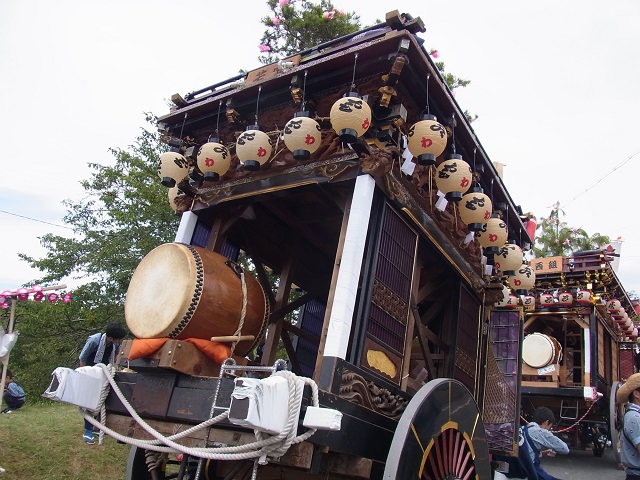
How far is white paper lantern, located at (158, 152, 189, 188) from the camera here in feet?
19.2

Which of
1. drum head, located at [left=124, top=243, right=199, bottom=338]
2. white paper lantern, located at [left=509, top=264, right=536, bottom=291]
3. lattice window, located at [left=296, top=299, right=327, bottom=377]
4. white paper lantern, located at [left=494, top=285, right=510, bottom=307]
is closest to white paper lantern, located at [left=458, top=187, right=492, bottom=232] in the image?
white paper lantern, located at [left=494, top=285, right=510, bottom=307]

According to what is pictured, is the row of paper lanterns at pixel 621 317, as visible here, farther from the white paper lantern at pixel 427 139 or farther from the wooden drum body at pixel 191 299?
the wooden drum body at pixel 191 299

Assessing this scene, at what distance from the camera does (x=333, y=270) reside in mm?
5066

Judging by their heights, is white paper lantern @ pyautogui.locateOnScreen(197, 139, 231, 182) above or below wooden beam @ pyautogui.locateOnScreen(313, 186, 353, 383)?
above

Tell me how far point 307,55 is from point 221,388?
3.49 meters

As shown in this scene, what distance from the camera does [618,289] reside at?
46.0 ft

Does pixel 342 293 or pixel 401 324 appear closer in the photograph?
pixel 342 293

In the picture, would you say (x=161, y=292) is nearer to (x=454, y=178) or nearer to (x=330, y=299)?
(x=330, y=299)

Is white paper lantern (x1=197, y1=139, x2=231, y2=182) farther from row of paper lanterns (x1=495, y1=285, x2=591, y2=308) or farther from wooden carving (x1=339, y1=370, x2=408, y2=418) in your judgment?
row of paper lanterns (x1=495, y1=285, x2=591, y2=308)

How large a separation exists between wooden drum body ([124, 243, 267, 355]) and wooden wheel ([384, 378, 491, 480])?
1.65m

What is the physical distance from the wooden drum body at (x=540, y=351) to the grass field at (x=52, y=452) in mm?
8584

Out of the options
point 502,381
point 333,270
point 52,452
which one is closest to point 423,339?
point 333,270

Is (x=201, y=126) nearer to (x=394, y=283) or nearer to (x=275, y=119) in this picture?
(x=275, y=119)

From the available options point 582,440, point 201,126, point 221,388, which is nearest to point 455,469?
point 221,388
